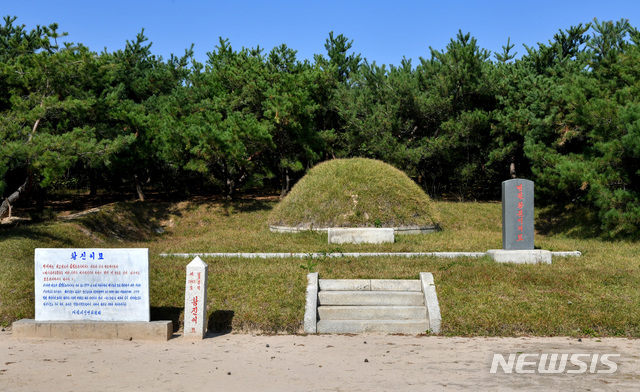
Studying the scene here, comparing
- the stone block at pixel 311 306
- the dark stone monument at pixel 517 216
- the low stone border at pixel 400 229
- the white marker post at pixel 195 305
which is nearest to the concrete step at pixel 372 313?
the stone block at pixel 311 306

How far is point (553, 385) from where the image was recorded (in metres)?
6.67

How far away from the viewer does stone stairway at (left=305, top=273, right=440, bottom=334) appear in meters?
9.72

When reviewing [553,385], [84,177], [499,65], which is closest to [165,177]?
[84,177]

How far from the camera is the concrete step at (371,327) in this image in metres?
9.68

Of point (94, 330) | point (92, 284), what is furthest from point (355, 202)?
point (94, 330)

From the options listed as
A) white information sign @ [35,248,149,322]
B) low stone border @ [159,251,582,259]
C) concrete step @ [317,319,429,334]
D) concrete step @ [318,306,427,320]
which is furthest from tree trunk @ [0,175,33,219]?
concrete step @ [317,319,429,334]

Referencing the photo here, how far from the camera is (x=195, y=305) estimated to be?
30.5 ft

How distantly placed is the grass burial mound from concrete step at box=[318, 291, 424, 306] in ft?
30.5

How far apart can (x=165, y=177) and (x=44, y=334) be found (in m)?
28.3

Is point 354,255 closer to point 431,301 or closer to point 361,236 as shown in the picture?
point 361,236

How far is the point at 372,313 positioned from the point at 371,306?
0.75ft

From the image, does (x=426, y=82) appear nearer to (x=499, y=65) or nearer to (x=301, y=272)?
(x=499, y=65)

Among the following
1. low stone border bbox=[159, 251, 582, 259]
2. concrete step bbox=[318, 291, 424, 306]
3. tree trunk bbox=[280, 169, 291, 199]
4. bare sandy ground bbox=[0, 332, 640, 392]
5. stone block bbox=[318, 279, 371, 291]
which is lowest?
bare sandy ground bbox=[0, 332, 640, 392]

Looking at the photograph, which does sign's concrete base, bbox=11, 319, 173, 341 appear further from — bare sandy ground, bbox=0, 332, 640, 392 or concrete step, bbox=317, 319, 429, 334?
concrete step, bbox=317, 319, 429, 334
